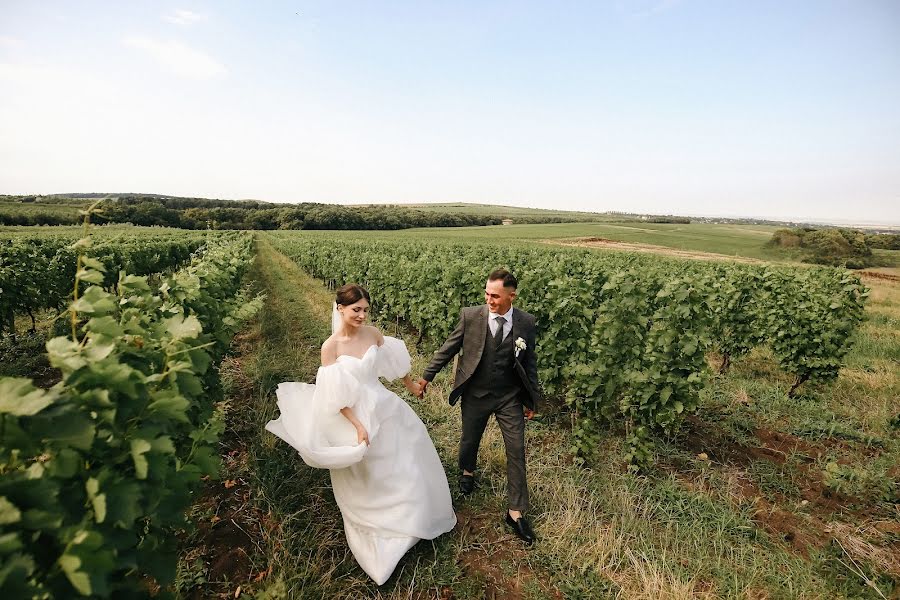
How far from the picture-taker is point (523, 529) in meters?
3.80

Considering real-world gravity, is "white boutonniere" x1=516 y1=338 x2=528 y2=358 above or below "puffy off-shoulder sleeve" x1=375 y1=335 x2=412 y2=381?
above

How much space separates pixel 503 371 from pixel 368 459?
4.64 ft

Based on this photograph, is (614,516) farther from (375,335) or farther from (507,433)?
(375,335)

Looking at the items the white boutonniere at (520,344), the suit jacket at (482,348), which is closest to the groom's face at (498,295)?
the suit jacket at (482,348)

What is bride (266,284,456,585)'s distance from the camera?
11.0 feet

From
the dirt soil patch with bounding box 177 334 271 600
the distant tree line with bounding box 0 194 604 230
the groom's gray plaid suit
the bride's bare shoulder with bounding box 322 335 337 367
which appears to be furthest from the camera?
the distant tree line with bounding box 0 194 604 230

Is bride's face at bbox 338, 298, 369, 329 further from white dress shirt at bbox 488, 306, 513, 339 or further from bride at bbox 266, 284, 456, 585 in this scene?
white dress shirt at bbox 488, 306, 513, 339

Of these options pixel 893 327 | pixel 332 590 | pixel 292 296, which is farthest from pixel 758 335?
pixel 292 296

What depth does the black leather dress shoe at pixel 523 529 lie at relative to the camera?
148 inches

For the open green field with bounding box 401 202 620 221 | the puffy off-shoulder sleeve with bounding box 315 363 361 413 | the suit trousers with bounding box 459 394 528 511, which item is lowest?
the suit trousers with bounding box 459 394 528 511

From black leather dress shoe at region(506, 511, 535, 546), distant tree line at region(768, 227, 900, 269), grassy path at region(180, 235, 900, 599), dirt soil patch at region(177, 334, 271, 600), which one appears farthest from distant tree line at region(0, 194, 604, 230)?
black leather dress shoe at region(506, 511, 535, 546)

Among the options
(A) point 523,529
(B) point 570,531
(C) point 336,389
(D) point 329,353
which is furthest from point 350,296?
(B) point 570,531

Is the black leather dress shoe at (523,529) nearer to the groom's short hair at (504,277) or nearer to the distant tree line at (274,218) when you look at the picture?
the groom's short hair at (504,277)

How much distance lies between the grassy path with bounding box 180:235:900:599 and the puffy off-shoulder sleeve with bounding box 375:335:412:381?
4.46 ft
